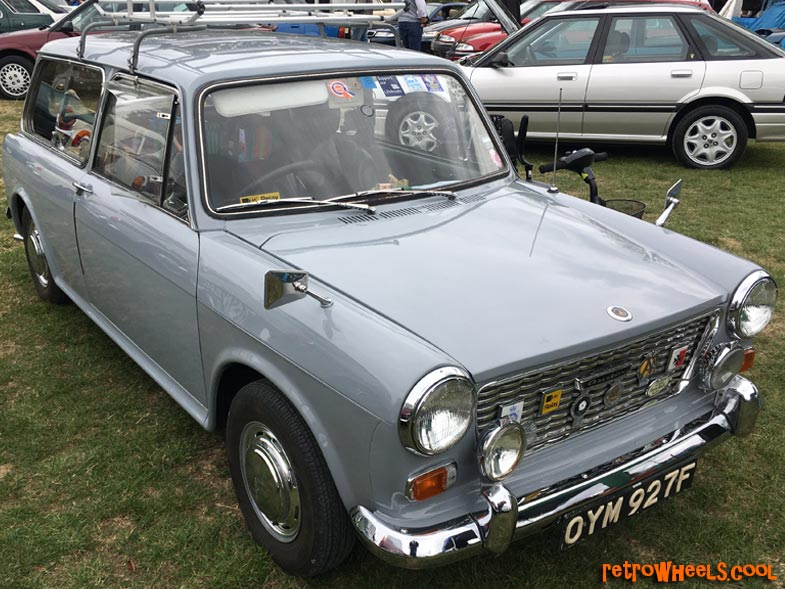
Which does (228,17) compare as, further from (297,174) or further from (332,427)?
(332,427)

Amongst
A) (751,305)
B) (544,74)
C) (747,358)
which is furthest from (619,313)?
(544,74)

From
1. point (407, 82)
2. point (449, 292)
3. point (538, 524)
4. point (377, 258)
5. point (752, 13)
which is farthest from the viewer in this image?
point (752, 13)

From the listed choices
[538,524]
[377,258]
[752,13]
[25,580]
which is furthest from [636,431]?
[752,13]

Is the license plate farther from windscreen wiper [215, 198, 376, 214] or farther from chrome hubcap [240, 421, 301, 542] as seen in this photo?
windscreen wiper [215, 198, 376, 214]

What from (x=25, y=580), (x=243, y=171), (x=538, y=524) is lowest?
(x=25, y=580)

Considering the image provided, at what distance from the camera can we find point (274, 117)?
313 centimetres

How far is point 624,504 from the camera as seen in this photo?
8.09 ft

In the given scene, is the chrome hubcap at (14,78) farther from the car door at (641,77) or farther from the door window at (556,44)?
the car door at (641,77)

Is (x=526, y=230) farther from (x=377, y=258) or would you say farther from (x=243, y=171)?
(x=243, y=171)

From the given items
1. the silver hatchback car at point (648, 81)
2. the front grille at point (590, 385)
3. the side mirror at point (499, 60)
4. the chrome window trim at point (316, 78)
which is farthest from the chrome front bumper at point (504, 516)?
the side mirror at point (499, 60)

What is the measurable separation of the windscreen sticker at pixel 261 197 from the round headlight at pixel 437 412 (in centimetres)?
127

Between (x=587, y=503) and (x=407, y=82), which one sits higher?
(x=407, y=82)

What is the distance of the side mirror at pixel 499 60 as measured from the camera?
828 centimetres

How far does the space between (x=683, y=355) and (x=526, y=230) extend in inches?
30.1
